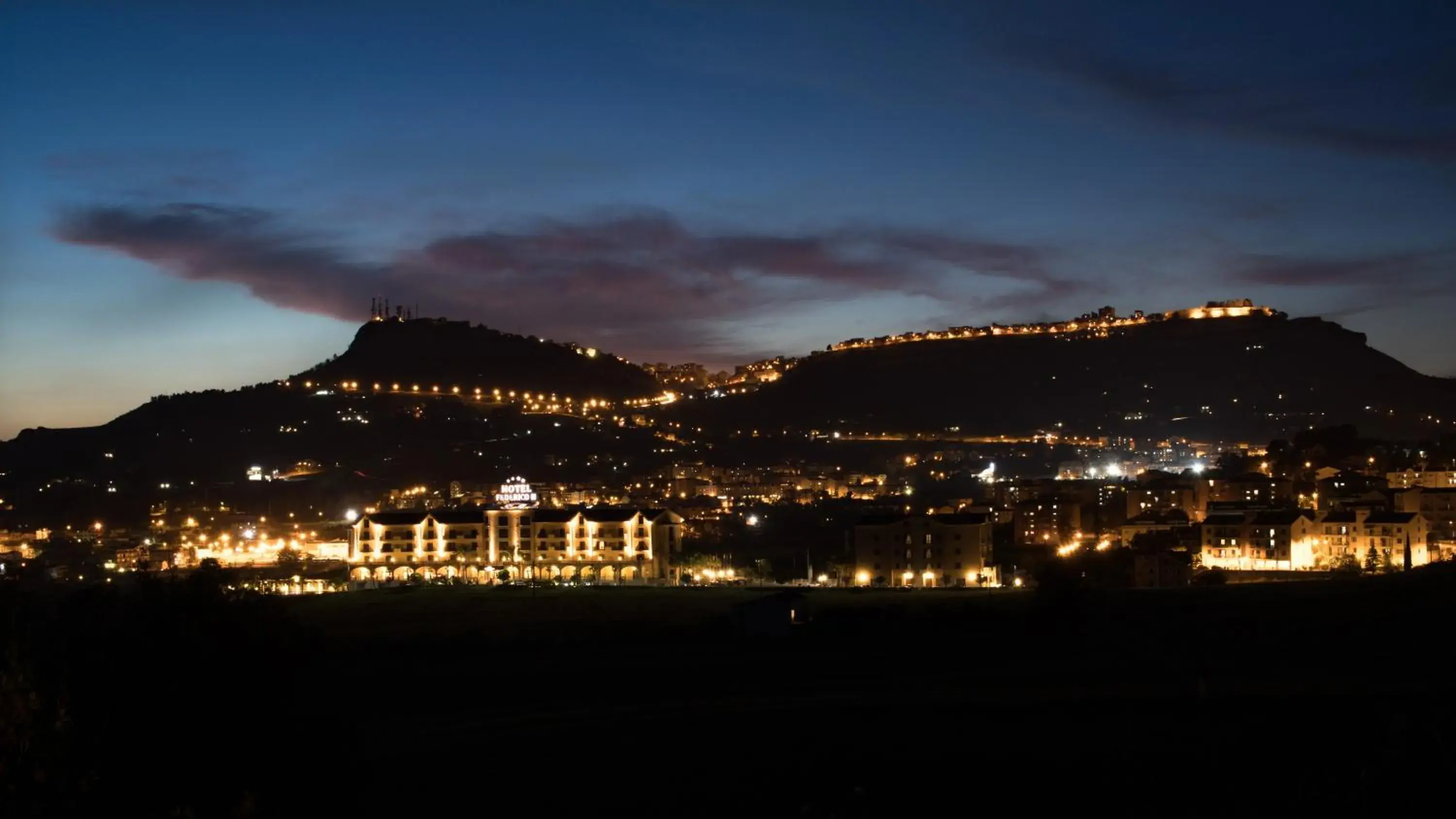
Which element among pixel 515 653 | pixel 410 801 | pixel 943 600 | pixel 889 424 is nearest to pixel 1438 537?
pixel 943 600

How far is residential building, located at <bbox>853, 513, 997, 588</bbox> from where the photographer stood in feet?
201

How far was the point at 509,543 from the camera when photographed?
7369cm

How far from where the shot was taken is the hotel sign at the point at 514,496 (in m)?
77.1

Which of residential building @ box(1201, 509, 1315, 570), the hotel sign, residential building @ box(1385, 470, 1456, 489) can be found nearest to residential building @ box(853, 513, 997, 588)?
residential building @ box(1201, 509, 1315, 570)

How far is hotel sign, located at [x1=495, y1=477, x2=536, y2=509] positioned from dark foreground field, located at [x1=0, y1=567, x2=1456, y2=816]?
32.9 metres

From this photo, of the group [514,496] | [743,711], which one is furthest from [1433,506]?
[743,711]

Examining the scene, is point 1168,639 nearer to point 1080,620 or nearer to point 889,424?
point 1080,620

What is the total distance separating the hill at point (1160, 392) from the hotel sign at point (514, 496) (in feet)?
285

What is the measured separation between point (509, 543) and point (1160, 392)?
11725 cm

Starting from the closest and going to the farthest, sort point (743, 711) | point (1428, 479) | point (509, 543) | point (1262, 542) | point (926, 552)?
point (743, 711) → point (926, 552) → point (1262, 542) → point (509, 543) → point (1428, 479)

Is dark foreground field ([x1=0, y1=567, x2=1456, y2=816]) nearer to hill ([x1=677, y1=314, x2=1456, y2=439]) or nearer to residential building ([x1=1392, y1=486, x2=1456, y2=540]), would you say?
residential building ([x1=1392, y1=486, x2=1456, y2=540])

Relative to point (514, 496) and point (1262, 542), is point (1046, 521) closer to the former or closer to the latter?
point (1262, 542)

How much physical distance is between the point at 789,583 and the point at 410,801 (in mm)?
40291

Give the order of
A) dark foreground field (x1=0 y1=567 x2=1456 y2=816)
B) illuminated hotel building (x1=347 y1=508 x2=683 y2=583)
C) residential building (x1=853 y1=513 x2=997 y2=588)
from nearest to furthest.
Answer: dark foreground field (x1=0 y1=567 x2=1456 y2=816), residential building (x1=853 y1=513 x2=997 y2=588), illuminated hotel building (x1=347 y1=508 x2=683 y2=583)
